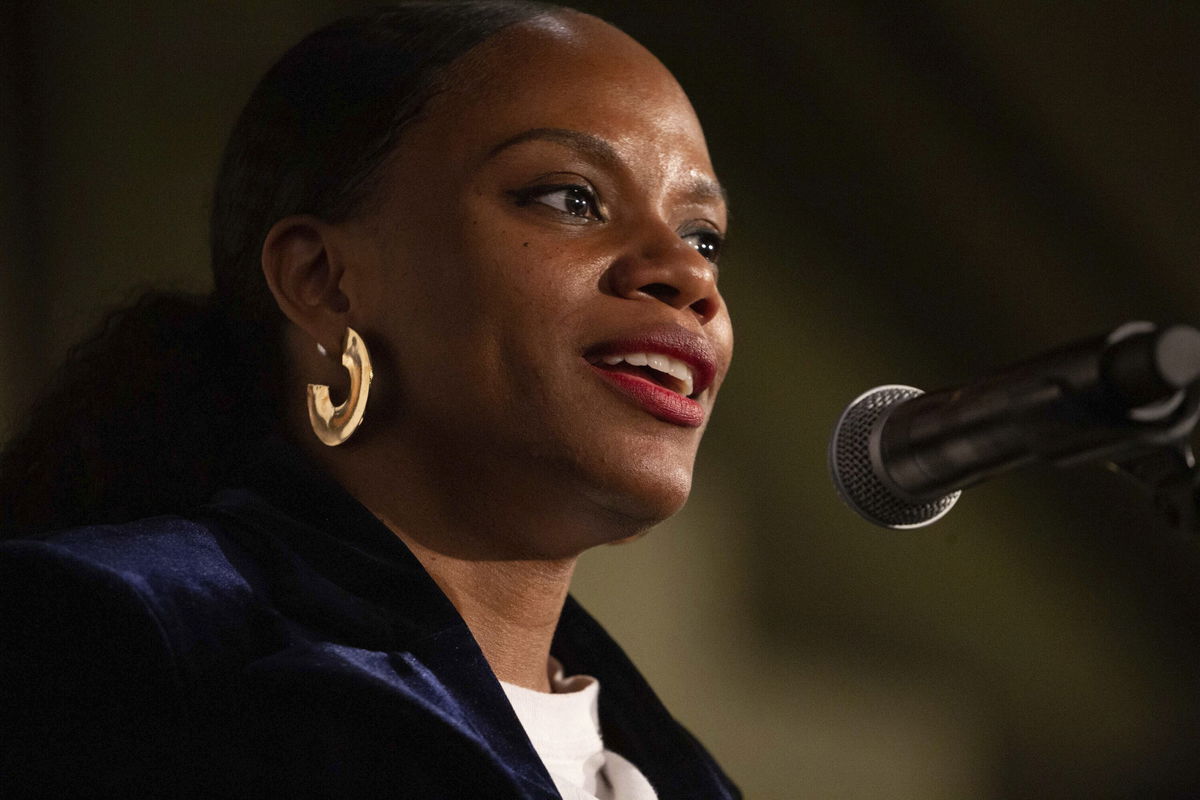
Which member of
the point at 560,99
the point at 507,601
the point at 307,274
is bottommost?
→ the point at 507,601

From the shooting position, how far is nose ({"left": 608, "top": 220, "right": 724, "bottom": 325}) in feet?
4.02

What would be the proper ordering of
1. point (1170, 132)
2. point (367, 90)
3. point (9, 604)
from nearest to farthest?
point (9, 604), point (367, 90), point (1170, 132)

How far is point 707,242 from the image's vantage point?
1453 millimetres

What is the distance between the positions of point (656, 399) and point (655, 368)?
0.12ft

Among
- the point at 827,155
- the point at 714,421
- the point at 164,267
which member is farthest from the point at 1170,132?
the point at 164,267

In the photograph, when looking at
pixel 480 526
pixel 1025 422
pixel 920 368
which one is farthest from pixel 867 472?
pixel 920 368

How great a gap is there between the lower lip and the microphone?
0.32 meters

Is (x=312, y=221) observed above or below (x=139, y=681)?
above

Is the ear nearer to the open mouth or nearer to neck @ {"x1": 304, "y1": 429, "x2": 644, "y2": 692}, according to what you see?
neck @ {"x1": 304, "y1": 429, "x2": 644, "y2": 692}

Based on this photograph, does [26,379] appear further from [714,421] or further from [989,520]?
[989,520]

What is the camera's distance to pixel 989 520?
226 cm

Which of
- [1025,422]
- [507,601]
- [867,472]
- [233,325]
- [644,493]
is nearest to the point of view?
[1025,422]

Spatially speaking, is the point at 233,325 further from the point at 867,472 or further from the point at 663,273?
the point at 867,472

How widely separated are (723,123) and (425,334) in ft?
4.01
